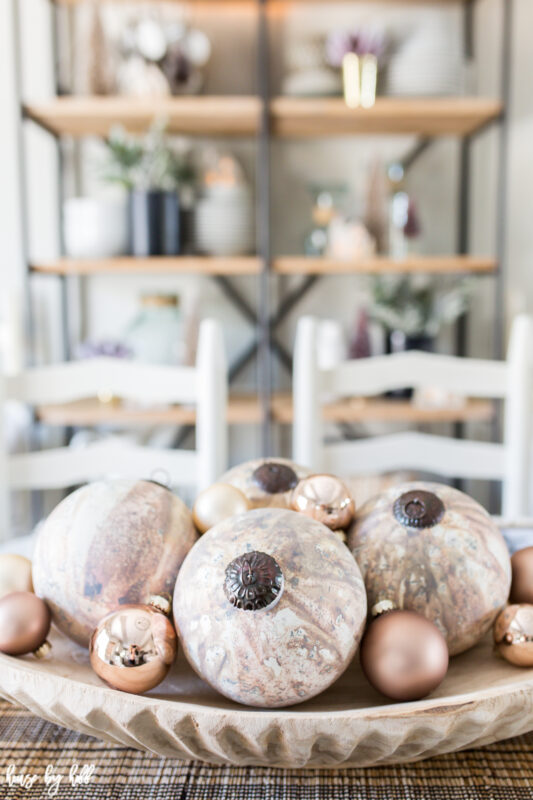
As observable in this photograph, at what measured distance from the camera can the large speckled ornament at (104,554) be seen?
1.38 ft

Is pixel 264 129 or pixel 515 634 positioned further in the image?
pixel 264 129

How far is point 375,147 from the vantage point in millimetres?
1980

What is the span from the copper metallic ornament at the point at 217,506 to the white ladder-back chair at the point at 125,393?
0.44 metres

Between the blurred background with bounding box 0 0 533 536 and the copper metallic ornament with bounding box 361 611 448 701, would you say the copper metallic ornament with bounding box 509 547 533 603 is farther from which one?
the blurred background with bounding box 0 0 533 536

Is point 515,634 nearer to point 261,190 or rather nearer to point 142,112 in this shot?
point 261,190

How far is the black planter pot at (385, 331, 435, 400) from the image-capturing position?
5.85 feet

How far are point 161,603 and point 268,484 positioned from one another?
0.41ft

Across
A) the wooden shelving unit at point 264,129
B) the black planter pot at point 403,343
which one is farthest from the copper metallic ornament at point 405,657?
the black planter pot at point 403,343

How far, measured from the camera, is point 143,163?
1758mm

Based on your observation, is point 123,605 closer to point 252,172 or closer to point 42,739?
point 42,739

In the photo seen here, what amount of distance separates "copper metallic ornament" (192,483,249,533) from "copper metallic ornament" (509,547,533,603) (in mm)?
198

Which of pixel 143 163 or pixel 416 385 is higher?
pixel 143 163

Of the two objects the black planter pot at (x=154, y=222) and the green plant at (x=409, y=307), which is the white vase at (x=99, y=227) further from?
the green plant at (x=409, y=307)

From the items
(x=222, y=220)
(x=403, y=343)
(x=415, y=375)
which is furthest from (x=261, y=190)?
(x=415, y=375)
